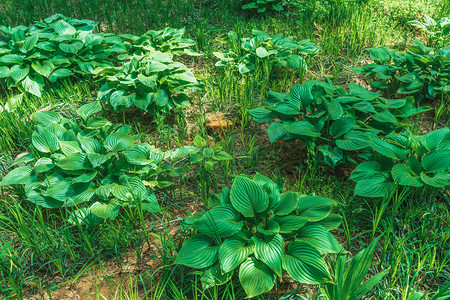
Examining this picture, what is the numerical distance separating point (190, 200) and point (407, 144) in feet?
4.78

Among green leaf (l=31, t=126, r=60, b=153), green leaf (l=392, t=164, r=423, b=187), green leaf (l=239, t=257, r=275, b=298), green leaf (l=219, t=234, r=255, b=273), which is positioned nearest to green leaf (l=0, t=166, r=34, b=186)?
green leaf (l=31, t=126, r=60, b=153)

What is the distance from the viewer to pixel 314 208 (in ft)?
5.75

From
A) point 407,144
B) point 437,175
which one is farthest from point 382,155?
point 437,175

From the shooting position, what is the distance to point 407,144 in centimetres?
210

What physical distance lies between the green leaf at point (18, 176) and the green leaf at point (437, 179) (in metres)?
2.42

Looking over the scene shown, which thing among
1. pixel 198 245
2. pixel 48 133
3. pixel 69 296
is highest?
pixel 48 133

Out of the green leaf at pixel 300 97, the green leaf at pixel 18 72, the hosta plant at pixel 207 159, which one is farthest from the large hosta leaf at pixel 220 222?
the green leaf at pixel 18 72

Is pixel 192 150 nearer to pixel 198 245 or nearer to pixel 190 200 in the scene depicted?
pixel 190 200

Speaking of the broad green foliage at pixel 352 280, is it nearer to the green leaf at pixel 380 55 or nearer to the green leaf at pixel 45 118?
the green leaf at pixel 380 55

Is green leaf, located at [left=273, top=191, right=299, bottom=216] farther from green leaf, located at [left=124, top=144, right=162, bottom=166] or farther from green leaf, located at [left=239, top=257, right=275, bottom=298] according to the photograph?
green leaf, located at [left=124, top=144, right=162, bottom=166]

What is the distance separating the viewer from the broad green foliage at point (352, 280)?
1.44m

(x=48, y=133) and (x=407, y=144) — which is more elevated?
(x=48, y=133)

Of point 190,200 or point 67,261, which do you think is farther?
point 190,200

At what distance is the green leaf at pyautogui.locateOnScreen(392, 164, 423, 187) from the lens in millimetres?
1859
